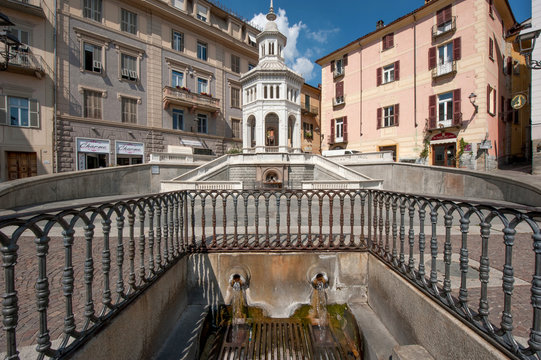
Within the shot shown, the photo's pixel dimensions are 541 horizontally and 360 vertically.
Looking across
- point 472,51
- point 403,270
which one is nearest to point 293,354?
point 403,270

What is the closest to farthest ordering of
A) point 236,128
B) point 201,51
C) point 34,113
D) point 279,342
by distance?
Result: point 279,342 → point 34,113 → point 201,51 → point 236,128

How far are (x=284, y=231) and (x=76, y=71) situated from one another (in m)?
22.9

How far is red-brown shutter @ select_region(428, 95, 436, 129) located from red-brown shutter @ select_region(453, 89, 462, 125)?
4.85ft

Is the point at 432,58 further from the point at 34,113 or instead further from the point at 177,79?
the point at 34,113

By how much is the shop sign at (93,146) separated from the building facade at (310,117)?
1013 inches

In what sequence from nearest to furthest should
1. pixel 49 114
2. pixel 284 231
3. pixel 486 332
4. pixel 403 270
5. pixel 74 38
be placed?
1. pixel 486 332
2. pixel 403 270
3. pixel 284 231
4. pixel 49 114
5. pixel 74 38

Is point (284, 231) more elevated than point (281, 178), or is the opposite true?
point (281, 178)

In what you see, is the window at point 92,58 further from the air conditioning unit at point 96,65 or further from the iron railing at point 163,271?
the iron railing at point 163,271

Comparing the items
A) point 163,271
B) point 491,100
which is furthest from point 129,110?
point 491,100

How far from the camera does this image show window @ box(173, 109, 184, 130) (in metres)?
24.4

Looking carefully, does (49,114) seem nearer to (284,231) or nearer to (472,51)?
(284,231)

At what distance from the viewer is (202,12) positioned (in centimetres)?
2644

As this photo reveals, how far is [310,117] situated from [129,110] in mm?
26741

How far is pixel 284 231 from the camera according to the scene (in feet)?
18.8
